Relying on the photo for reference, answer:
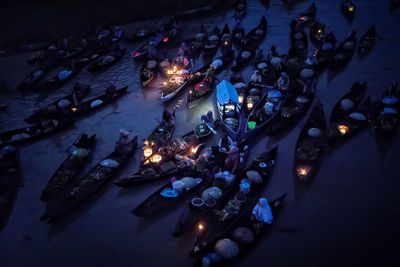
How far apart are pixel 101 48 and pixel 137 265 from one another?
17789mm

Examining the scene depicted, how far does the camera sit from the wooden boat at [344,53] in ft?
55.5

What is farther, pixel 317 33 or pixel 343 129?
pixel 317 33

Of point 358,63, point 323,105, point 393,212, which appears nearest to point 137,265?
point 393,212

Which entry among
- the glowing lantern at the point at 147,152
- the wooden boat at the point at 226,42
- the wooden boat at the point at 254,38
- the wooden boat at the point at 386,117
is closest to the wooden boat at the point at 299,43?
the wooden boat at the point at 254,38

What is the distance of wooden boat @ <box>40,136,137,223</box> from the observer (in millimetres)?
9801

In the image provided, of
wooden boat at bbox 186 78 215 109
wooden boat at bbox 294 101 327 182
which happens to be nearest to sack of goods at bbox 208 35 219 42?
wooden boat at bbox 186 78 215 109

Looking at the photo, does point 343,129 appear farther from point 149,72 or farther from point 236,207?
point 149,72

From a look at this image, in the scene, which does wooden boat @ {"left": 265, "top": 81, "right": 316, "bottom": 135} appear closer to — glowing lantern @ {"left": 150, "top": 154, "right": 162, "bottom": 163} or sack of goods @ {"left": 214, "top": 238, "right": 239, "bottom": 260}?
glowing lantern @ {"left": 150, "top": 154, "right": 162, "bottom": 163}

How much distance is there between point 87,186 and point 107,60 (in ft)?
37.4

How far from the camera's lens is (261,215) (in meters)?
8.49

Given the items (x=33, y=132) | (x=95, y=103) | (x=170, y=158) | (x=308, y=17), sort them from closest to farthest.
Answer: (x=170, y=158)
(x=33, y=132)
(x=95, y=103)
(x=308, y=17)

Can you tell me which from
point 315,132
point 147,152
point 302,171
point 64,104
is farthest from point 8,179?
point 315,132

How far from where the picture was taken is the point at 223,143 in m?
11.4

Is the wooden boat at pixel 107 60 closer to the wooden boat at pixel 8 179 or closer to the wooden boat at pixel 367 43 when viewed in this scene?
the wooden boat at pixel 8 179
